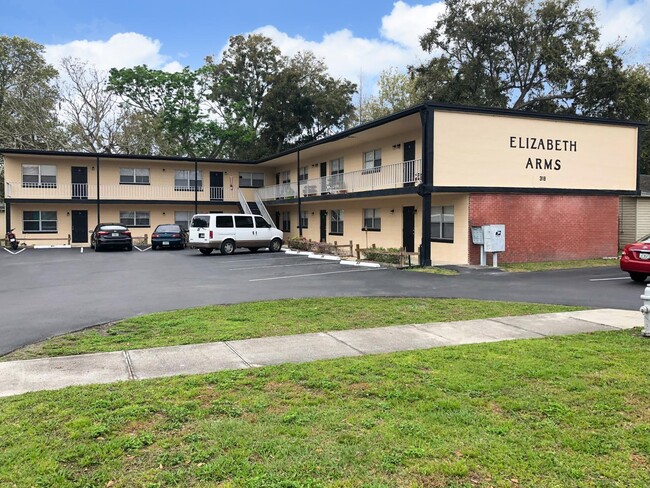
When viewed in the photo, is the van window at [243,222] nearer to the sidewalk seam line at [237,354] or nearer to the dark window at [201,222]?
the dark window at [201,222]

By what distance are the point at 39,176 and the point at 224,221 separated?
15.6 m

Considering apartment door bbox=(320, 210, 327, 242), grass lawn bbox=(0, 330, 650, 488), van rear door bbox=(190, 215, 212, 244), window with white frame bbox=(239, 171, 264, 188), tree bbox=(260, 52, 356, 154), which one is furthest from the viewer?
tree bbox=(260, 52, 356, 154)

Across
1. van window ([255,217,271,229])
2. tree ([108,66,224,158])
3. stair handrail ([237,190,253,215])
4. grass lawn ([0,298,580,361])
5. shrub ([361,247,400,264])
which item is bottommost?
grass lawn ([0,298,580,361])

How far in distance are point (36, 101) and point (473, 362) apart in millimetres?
46956

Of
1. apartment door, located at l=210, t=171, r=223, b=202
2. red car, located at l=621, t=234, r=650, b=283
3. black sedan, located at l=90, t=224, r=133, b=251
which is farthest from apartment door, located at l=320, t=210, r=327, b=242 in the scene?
red car, located at l=621, t=234, r=650, b=283

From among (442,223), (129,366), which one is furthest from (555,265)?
(129,366)

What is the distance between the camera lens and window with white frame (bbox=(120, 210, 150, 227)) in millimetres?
34500

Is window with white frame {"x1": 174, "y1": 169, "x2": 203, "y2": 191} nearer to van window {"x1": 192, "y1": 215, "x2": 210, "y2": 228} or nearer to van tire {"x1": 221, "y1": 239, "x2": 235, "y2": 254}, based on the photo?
van window {"x1": 192, "y1": 215, "x2": 210, "y2": 228}

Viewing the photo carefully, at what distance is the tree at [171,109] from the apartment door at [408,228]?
27742 mm

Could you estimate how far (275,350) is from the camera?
675cm

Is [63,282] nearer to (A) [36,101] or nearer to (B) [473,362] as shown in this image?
(B) [473,362]

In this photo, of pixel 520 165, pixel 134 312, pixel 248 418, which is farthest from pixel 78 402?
pixel 520 165

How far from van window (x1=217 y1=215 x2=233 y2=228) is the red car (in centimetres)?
1695

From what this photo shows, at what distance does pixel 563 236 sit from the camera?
20250 millimetres
